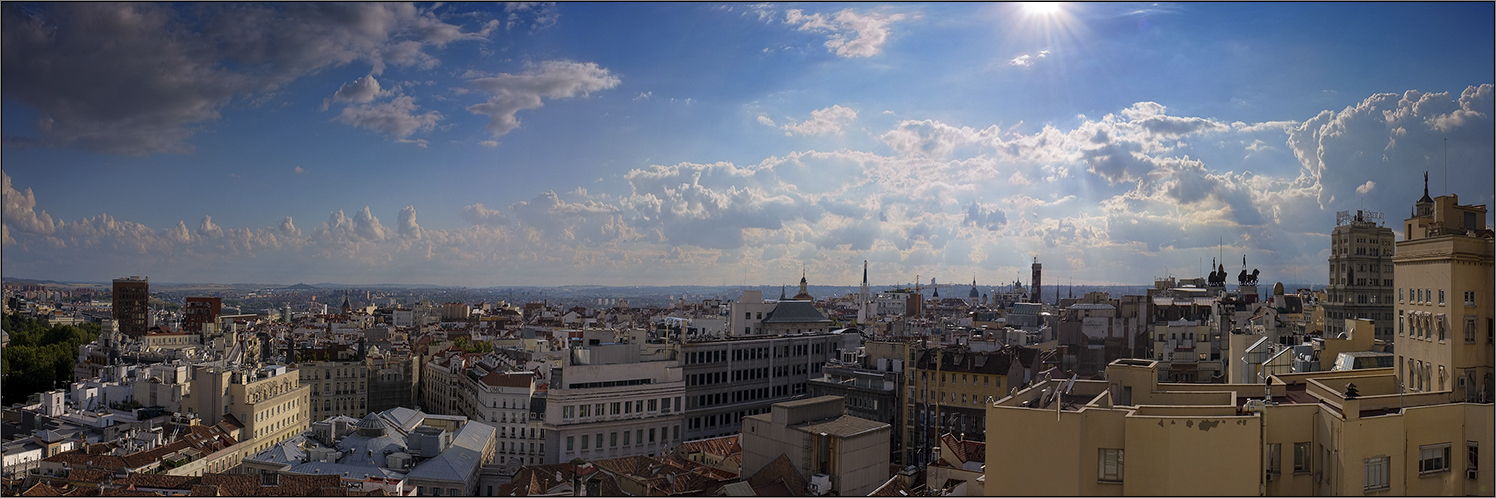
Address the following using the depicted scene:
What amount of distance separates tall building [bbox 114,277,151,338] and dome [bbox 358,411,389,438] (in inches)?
1706

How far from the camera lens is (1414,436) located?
702 cm

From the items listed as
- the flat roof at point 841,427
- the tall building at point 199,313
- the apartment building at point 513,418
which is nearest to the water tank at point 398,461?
the apartment building at point 513,418

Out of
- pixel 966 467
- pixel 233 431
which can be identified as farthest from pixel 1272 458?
pixel 233 431

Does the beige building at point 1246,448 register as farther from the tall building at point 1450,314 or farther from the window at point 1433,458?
the tall building at point 1450,314

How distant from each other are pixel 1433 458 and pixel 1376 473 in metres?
0.77

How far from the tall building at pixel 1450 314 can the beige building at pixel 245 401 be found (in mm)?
28355

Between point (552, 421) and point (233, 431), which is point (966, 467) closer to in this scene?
point (552, 421)

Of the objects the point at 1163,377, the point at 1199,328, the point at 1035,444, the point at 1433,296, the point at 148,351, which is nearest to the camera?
the point at 1035,444

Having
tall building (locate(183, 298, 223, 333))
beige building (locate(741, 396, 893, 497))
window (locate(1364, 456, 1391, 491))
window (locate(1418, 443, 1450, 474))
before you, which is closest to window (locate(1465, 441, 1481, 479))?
window (locate(1418, 443, 1450, 474))

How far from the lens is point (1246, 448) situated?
639 cm

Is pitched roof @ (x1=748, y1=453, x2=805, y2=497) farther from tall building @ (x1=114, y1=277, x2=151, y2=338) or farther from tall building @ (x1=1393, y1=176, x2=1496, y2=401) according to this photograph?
tall building @ (x1=114, y1=277, x2=151, y2=338)

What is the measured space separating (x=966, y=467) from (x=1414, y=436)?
8.51 meters

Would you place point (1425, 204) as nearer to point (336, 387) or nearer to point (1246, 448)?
point (1246, 448)

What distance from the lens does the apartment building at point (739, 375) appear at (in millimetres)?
28766
